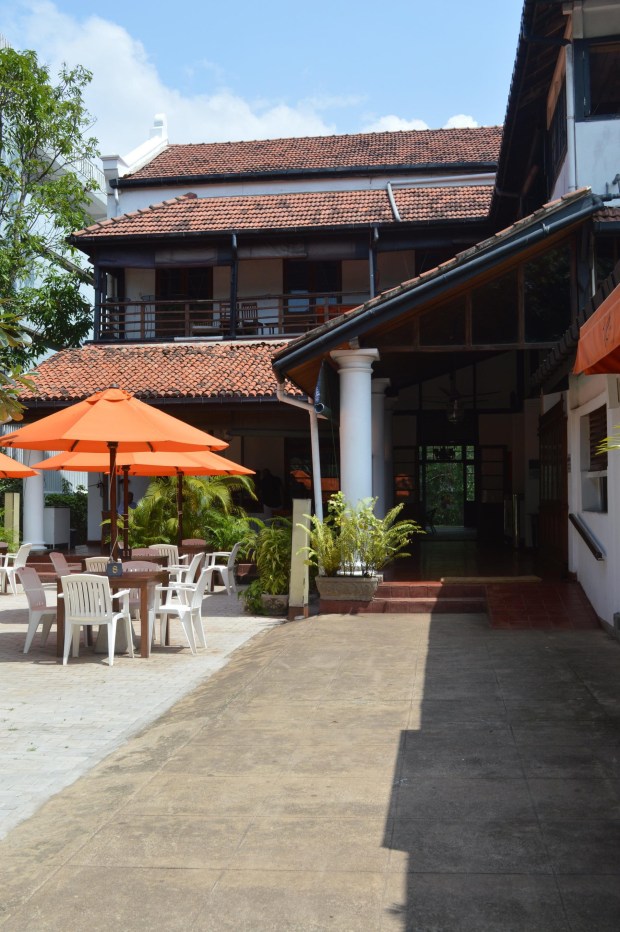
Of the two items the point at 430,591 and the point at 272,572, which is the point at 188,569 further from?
the point at 430,591

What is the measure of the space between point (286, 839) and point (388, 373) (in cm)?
1223

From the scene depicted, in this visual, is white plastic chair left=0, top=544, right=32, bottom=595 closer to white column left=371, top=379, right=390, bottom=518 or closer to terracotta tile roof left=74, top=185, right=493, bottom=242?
white column left=371, top=379, right=390, bottom=518

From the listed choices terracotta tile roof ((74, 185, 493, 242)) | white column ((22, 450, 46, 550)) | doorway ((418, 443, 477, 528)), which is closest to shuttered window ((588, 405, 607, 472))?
terracotta tile roof ((74, 185, 493, 242))

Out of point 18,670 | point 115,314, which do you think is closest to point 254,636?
point 18,670

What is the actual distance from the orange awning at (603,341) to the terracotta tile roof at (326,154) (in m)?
17.7

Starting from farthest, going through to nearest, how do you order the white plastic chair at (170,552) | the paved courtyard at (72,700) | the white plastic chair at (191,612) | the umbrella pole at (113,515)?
1. the white plastic chair at (170,552)
2. the umbrella pole at (113,515)
3. the white plastic chair at (191,612)
4. the paved courtyard at (72,700)

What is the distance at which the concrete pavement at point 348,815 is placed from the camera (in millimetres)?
3750

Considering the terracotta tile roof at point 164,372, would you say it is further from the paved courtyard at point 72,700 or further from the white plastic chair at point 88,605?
the white plastic chair at point 88,605

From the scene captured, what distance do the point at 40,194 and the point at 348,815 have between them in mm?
23297

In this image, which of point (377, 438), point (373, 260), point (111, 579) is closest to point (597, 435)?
point (111, 579)

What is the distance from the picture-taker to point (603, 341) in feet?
16.9

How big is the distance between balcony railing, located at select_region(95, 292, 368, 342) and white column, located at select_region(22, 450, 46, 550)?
12.5 ft

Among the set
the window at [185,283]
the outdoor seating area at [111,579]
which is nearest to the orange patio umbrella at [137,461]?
the outdoor seating area at [111,579]

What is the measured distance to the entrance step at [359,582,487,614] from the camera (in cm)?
1197
